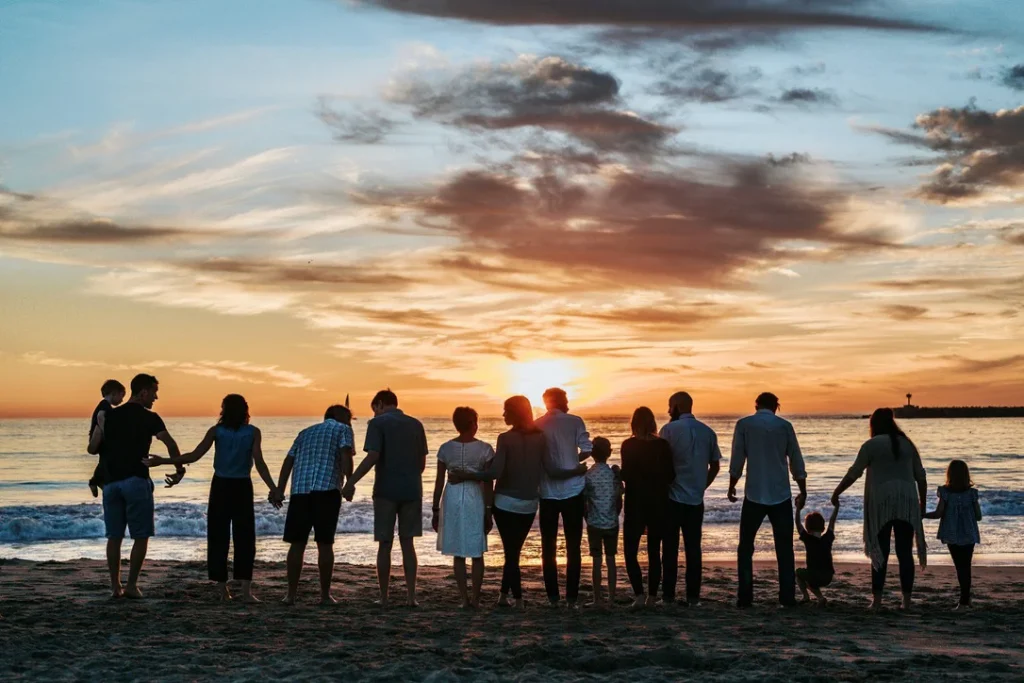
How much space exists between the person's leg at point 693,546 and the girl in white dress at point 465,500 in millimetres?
1903

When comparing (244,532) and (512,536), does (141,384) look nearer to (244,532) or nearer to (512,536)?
(244,532)

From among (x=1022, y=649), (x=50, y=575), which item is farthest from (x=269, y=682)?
(x=50, y=575)

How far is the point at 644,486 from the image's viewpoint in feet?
29.8

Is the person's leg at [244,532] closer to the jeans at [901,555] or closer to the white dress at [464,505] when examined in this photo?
the white dress at [464,505]

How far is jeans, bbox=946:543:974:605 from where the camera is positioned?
9.28m

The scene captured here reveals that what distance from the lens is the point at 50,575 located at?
10.9 meters

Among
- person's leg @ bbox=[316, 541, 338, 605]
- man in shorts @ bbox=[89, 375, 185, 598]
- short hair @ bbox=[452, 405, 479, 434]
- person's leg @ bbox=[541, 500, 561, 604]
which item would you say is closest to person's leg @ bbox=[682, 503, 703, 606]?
person's leg @ bbox=[541, 500, 561, 604]

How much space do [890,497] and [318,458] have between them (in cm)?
533

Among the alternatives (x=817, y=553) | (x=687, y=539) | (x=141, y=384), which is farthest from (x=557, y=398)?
(x=141, y=384)

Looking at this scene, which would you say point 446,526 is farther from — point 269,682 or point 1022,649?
point 1022,649

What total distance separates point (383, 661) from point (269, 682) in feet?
2.88

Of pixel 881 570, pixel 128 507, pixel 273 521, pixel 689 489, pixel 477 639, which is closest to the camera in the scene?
pixel 477 639

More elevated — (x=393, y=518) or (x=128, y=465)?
(x=128, y=465)

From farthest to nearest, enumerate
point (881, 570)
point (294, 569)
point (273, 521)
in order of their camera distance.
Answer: point (273, 521)
point (294, 569)
point (881, 570)
